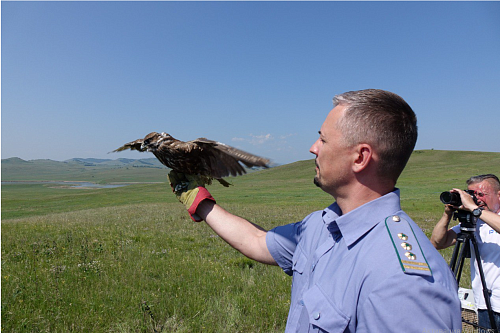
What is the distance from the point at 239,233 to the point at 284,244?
0.46 meters

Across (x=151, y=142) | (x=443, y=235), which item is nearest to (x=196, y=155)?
(x=151, y=142)

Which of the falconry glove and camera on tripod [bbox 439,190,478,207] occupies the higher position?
the falconry glove

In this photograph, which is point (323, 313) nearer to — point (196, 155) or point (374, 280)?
point (374, 280)

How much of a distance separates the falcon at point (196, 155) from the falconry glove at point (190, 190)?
0.09m

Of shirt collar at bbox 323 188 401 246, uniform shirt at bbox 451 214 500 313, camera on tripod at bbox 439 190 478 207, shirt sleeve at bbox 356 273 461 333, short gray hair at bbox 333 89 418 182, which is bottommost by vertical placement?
uniform shirt at bbox 451 214 500 313

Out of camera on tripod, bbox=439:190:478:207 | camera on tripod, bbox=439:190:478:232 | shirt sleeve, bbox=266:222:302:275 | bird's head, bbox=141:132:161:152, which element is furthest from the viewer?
camera on tripod, bbox=439:190:478:207

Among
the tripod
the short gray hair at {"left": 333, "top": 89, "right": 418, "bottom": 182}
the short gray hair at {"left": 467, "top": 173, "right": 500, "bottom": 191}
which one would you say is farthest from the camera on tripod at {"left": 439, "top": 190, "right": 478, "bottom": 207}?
the short gray hair at {"left": 333, "top": 89, "right": 418, "bottom": 182}

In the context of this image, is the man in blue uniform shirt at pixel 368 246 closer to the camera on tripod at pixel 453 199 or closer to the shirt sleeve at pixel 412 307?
the shirt sleeve at pixel 412 307

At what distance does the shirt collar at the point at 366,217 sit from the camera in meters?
1.69

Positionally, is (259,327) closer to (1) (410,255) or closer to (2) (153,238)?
(1) (410,255)

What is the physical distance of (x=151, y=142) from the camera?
3.26 metres

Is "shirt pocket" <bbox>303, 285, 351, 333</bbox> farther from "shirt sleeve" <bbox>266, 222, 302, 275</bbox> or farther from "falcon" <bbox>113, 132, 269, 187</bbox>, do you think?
"falcon" <bbox>113, 132, 269, 187</bbox>

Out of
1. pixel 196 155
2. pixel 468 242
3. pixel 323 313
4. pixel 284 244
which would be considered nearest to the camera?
pixel 323 313

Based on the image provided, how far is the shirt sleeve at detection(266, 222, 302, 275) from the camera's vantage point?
2.51 metres
